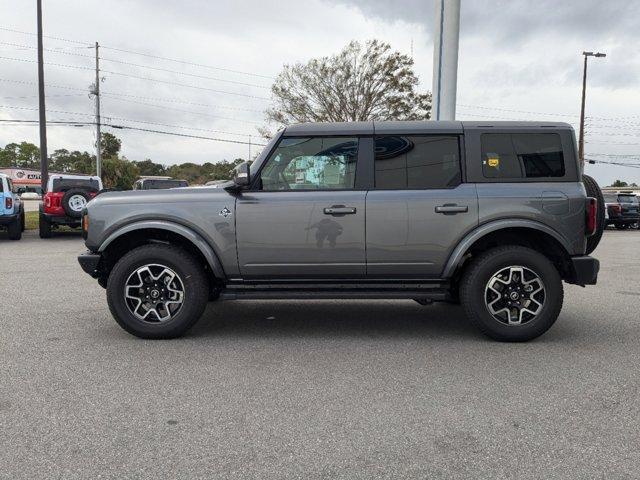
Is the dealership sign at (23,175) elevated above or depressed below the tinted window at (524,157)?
above

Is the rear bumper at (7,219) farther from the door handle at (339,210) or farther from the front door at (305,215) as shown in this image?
the door handle at (339,210)

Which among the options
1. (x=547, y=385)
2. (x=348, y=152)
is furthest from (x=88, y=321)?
(x=547, y=385)

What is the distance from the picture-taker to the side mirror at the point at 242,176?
488 centimetres

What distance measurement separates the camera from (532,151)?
4.98 m

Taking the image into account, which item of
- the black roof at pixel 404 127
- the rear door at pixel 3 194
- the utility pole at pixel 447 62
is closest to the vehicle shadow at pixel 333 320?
the black roof at pixel 404 127

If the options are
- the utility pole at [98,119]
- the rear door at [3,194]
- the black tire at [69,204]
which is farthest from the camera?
the utility pole at [98,119]

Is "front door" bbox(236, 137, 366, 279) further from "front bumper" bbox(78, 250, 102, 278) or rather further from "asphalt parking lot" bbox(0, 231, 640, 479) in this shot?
"front bumper" bbox(78, 250, 102, 278)

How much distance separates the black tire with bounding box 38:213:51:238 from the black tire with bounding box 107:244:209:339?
12.0m

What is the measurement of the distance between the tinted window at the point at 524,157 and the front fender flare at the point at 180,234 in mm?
2517

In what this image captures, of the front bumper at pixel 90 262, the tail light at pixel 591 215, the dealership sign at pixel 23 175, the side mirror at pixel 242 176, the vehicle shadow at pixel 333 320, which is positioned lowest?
the vehicle shadow at pixel 333 320

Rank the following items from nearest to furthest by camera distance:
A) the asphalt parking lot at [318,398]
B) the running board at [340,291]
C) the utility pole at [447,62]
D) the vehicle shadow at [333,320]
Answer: the asphalt parking lot at [318,398]
the running board at [340,291]
the vehicle shadow at [333,320]
the utility pole at [447,62]

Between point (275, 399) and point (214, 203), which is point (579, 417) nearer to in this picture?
point (275, 399)

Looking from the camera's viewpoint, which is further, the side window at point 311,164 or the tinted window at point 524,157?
the side window at point 311,164

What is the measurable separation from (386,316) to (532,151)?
224 cm
